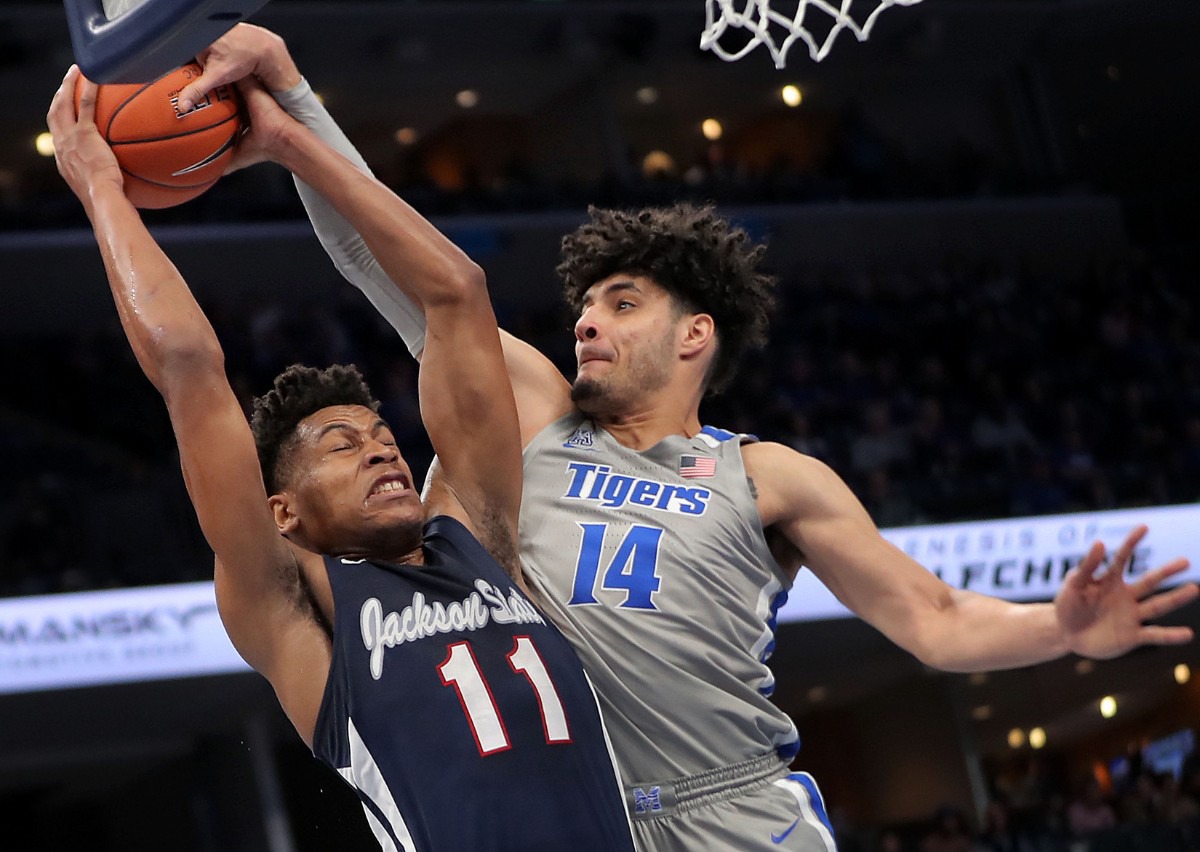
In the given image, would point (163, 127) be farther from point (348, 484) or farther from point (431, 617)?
point (431, 617)

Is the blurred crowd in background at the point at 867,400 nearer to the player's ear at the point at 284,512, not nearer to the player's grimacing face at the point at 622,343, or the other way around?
the player's grimacing face at the point at 622,343

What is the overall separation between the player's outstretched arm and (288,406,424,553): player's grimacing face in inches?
34.6

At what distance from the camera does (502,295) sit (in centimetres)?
1653

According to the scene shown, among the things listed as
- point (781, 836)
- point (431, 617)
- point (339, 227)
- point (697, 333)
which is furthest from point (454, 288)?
point (781, 836)

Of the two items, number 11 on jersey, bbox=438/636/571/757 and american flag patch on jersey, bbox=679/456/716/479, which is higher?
american flag patch on jersey, bbox=679/456/716/479

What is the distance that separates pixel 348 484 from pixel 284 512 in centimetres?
20

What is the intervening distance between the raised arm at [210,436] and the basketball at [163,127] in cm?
4

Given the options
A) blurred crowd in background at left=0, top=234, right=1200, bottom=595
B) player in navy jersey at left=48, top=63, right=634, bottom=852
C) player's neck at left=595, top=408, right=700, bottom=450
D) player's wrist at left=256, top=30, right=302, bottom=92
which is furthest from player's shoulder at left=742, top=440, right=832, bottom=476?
blurred crowd in background at left=0, top=234, right=1200, bottom=595

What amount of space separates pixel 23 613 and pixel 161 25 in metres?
7.49

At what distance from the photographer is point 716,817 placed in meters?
3.29

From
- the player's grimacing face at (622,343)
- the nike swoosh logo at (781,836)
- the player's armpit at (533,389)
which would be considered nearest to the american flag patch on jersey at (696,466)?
the player's grimacing face at (622,343)

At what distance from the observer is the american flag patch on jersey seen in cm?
359

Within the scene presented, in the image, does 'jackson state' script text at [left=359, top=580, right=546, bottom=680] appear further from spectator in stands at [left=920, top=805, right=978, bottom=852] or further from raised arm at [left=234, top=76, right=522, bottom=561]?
spectator in stands at [left=920, top=805, right=978, bottom=852]

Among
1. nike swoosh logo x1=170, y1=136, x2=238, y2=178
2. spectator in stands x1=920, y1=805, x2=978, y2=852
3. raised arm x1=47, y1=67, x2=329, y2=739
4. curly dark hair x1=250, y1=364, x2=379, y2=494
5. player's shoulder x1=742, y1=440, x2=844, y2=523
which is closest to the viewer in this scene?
raised arm x1=47, y1=67, x2=329, y2=739
